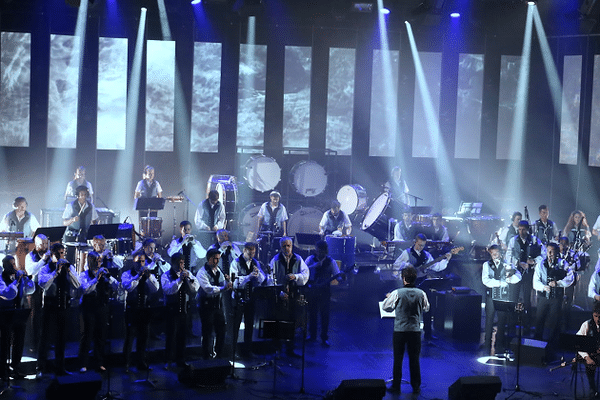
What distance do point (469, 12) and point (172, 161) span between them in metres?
8.72

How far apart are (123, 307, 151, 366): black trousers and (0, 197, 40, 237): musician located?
4.54 meters

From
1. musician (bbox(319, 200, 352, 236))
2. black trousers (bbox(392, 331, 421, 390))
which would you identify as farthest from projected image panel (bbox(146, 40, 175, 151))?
black trousers (bbox(392, 331, 421, 390))

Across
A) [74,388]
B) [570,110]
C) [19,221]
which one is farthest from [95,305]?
[570,110]

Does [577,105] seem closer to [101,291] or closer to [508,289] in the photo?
[508,289]

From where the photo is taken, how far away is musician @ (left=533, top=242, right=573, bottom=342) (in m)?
13.1

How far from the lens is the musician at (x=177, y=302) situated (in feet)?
37.3

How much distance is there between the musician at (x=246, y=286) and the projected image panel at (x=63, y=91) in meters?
8.94

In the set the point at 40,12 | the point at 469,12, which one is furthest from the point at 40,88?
the point at 469,12

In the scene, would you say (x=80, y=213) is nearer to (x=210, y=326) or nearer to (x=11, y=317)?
(x=210, y=326)

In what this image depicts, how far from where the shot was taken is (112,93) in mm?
19469

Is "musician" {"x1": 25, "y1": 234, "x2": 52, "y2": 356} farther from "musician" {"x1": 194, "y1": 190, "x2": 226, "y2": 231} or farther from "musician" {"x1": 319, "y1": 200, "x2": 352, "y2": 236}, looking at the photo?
"musician" {"x1": 319, "y1": 200, "x2": 352, "y2": 236}

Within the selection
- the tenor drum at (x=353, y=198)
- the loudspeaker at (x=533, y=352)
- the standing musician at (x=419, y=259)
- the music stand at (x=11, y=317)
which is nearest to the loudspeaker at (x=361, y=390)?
the loudspeaker at (x=533, y=352)

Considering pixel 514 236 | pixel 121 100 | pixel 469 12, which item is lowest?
pixel 514 236

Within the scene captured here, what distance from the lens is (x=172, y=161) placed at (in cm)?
1991
